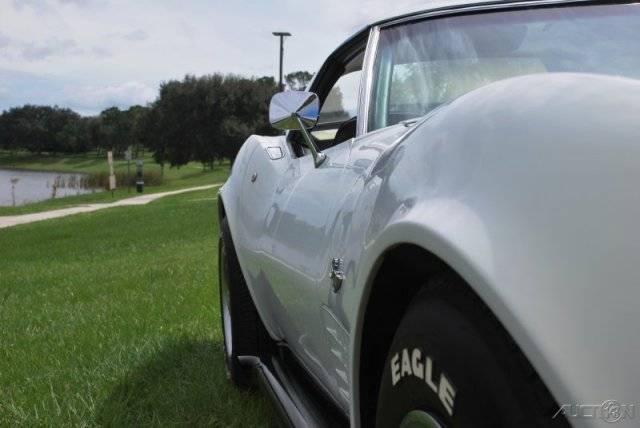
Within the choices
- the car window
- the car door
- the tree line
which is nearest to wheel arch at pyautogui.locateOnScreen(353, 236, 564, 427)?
the car door

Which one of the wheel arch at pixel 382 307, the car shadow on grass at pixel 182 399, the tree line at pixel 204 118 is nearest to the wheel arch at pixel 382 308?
the wheel arch at pixel 382 307

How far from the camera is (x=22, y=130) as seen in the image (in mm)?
109250

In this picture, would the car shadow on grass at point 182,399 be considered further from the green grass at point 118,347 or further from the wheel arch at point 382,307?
the wheel arch at point 382,307

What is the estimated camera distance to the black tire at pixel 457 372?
1.03 meters

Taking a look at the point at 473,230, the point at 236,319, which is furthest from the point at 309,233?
the point at 236,319

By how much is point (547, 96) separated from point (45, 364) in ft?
12.0

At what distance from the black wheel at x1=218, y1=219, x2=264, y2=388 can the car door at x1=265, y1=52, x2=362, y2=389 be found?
0.42 metres

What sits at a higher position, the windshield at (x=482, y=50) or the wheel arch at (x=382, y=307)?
the windshield at (x=482, y=50)

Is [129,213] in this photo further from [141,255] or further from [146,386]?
→ [146,386]

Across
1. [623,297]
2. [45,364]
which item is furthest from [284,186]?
[45,364]

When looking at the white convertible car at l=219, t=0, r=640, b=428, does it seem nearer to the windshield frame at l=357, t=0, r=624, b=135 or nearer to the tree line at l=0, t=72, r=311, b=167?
the windshield frame at l=357, t=0, r=624, b=135

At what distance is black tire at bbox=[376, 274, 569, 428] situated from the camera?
103 cm

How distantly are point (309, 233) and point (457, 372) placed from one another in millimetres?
1025

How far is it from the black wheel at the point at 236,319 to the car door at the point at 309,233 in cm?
42
